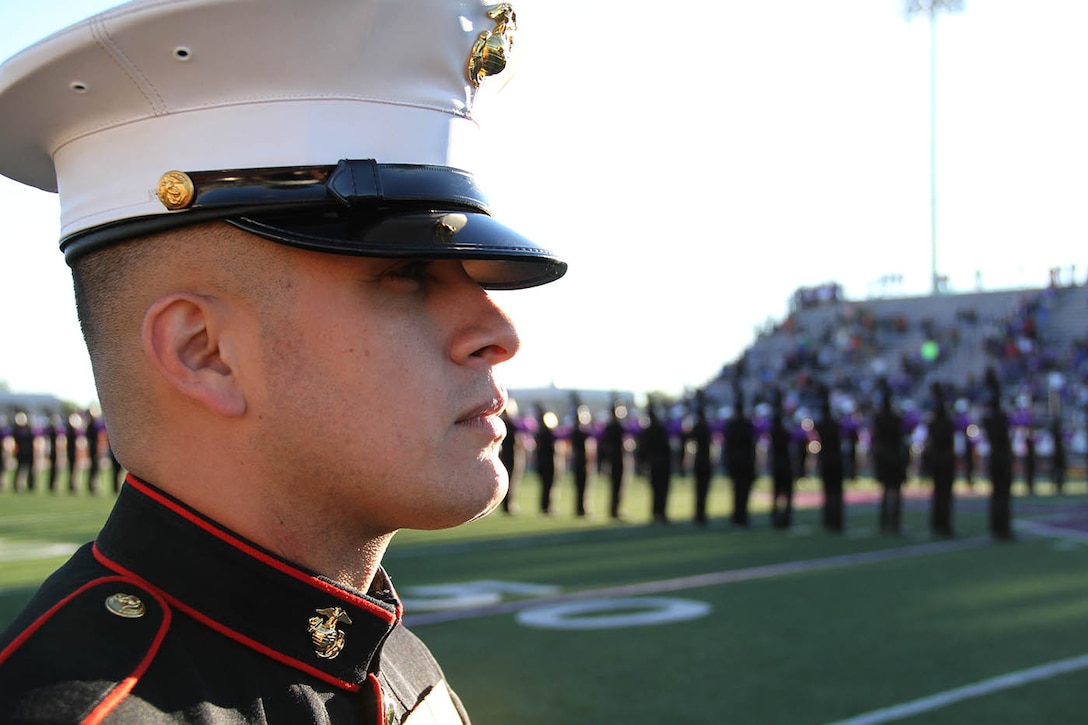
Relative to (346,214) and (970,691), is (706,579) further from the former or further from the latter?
(346,214)

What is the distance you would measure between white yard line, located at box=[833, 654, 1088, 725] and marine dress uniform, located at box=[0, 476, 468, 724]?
4249mm

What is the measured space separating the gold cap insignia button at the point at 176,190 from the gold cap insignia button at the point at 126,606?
0.41m

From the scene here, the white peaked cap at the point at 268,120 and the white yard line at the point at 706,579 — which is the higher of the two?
the white peaked cap at the point at 268,120

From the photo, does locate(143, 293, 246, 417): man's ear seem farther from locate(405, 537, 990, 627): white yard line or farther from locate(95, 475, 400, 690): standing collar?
locate(405, 537, 990, 627): white yard line

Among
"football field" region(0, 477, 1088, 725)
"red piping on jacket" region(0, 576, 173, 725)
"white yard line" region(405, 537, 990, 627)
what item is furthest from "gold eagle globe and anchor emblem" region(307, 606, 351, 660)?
"white yard line" region(405, 537, 990, 627)

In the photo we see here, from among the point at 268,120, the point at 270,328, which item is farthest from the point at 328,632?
the point at 268,120

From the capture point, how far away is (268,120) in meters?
1.25

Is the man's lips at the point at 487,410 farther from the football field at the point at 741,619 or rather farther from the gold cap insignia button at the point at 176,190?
the football field at the point at 741,619

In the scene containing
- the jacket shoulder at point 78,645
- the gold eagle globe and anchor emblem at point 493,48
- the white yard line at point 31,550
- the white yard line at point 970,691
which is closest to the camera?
the jacket shoulder at point 78,645

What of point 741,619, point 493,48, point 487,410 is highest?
point 493,48

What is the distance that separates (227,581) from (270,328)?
0.28 metres

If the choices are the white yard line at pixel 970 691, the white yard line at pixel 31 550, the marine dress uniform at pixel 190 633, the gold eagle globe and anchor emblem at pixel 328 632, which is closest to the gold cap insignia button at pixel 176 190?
the marine dress uniform at pixel 190 633

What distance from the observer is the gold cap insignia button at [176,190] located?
119cm

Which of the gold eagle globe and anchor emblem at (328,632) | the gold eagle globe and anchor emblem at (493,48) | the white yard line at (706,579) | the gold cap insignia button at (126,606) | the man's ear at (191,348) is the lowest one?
the white yard line at (706,579)
